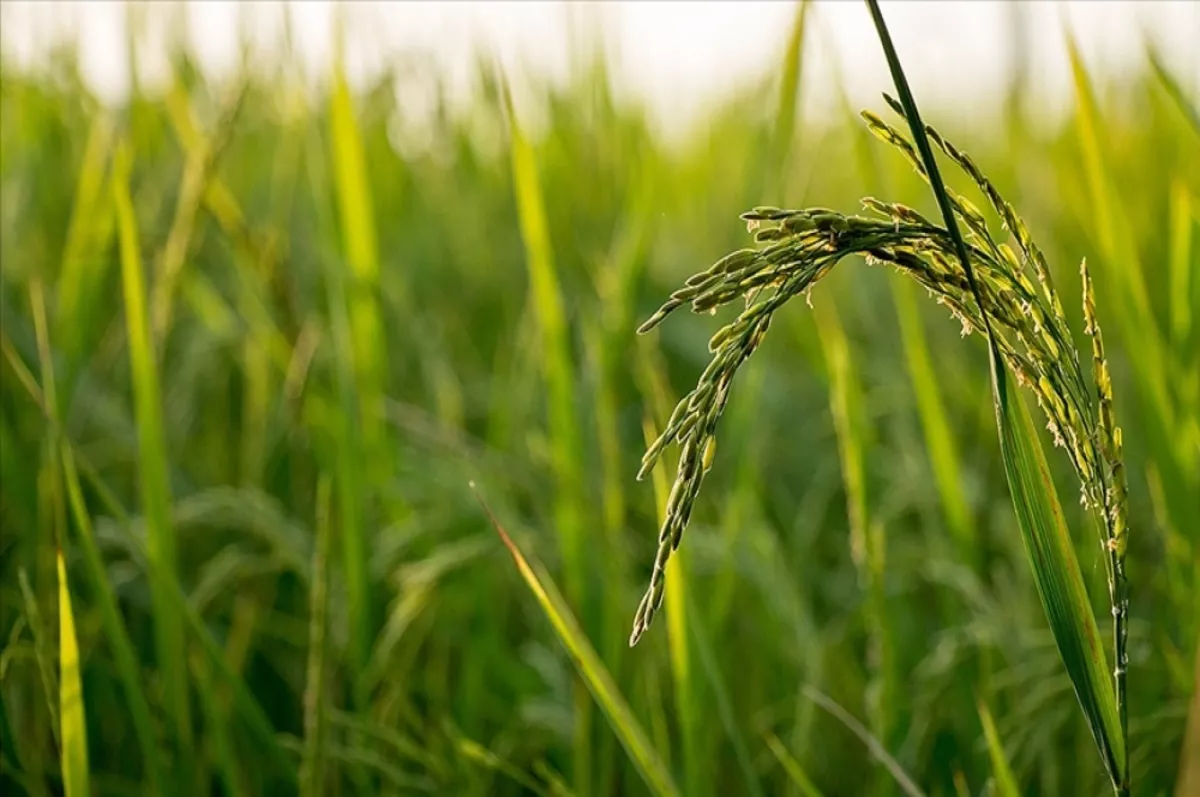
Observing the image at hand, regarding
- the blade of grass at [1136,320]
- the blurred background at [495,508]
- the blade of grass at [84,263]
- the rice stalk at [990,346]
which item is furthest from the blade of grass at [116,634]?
the blade of grass at [1136,320]

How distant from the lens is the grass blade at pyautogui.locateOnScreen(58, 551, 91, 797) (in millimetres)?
697

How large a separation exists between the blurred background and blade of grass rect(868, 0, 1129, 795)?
1.8 inches

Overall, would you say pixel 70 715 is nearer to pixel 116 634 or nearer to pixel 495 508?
pixel 116 634

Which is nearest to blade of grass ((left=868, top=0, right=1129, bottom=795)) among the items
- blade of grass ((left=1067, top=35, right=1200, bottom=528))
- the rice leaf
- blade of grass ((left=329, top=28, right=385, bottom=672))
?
the rice leaf

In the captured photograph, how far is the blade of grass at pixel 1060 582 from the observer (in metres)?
Answer: 0.49

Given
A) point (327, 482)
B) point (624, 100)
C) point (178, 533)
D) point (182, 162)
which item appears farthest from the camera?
point (624, 100)

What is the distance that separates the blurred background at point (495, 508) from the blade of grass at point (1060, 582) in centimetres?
5

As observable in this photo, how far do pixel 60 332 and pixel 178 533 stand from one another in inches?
10.4

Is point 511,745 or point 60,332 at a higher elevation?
point 60,332

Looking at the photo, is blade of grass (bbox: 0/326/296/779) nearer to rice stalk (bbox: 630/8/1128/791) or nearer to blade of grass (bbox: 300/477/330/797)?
blade of grass (bbox: 300/477/330/797)

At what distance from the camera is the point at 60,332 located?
1232mm

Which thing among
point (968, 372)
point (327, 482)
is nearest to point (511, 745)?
point (327, 482)

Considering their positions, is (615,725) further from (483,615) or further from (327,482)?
(483,615)

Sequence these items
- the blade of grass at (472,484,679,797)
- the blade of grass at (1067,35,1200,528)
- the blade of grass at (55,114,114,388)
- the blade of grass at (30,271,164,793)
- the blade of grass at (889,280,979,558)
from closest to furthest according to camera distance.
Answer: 1. the blade of grass at (472,484,679,797)
2. the blade of grass at (30,271,164,793)
3. the blade of grass at (1067,35,1200,528)
4. the blade of grass at (889,280,979,558)
5. the blade of grass at (55,114,114,388)
